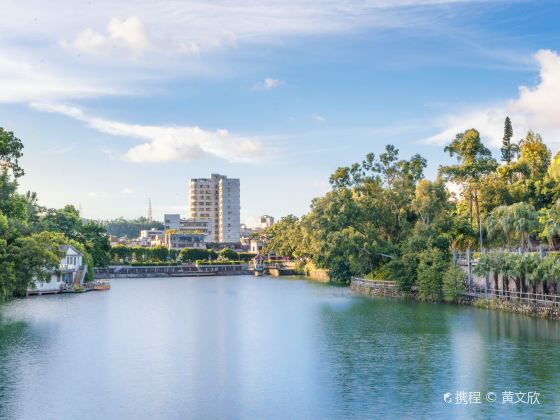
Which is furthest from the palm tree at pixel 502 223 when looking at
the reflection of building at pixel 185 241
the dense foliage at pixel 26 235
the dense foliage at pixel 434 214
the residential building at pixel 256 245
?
the residential building at pixel 256 245

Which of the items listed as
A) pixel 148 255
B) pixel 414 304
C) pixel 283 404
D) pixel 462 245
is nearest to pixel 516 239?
pixel 462 245

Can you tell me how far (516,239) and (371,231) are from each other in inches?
771

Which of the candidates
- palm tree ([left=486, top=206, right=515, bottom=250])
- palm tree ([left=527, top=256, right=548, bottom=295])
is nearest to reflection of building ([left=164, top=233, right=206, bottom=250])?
palm tree ([left=486, top=206, right=515, bottom=250])

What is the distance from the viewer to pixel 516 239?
70.2m

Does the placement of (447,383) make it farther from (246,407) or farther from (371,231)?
(371,231)

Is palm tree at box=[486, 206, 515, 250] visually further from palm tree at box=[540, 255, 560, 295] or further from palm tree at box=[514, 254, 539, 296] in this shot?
palm tree at box=[540, 255, 560, 295]

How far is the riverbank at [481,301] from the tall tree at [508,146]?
33529 mm

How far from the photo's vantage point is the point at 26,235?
70938 mm

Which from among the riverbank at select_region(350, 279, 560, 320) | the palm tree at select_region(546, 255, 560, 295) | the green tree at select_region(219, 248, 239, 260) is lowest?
the riverbank at select_region(350, 279, 560, 320)

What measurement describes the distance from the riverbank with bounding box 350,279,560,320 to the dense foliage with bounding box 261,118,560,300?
1.21 metres

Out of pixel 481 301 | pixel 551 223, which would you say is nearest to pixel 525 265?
pixel 551 223

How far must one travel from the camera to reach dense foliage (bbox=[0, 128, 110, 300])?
5781 centimetres

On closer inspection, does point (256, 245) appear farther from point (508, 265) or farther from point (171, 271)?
point (508, 265)

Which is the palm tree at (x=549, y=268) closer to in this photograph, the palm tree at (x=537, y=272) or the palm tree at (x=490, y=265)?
the palm tree at (x=537, y=272)
